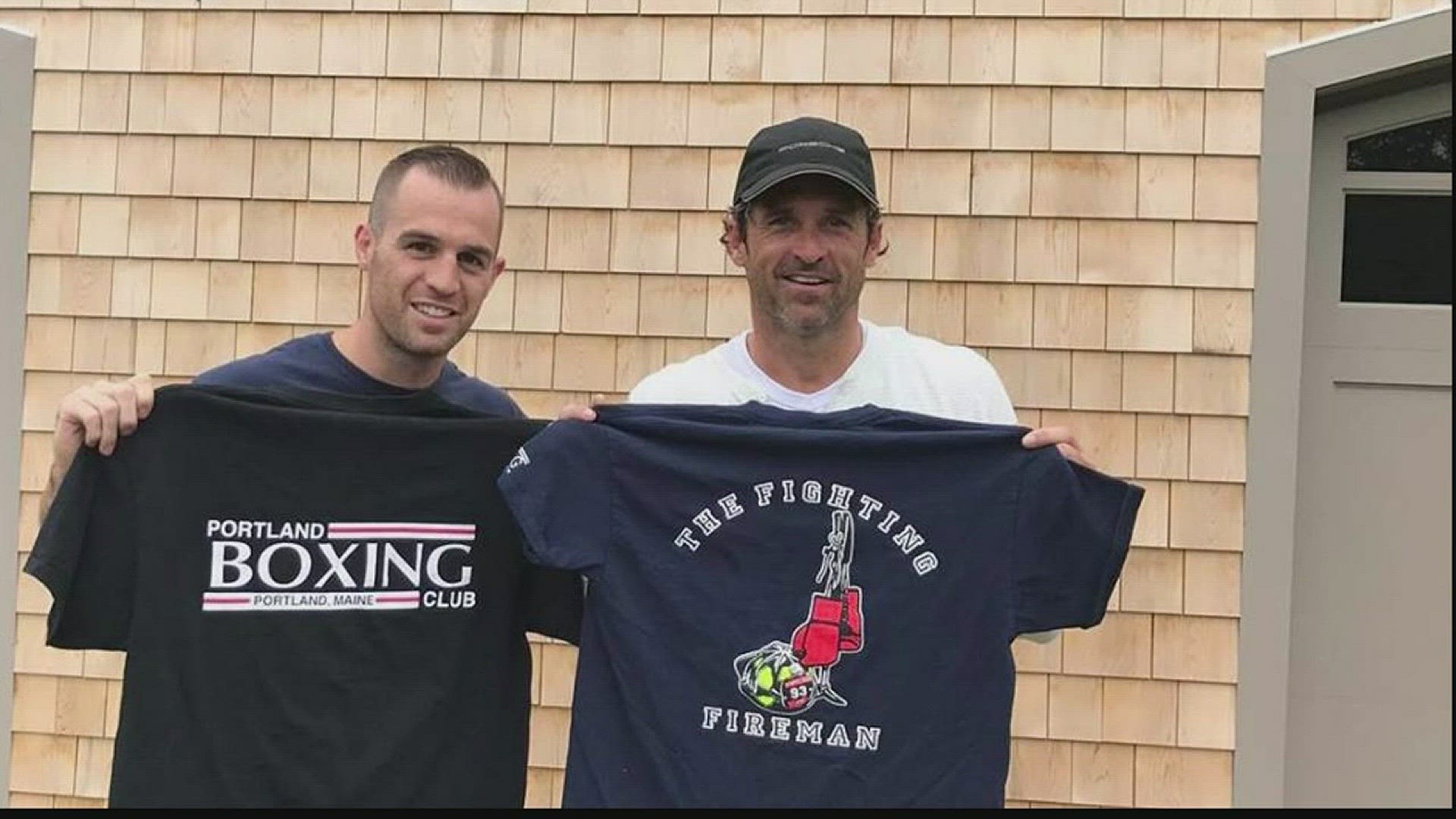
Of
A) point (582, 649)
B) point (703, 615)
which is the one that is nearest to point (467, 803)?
point (582, 649)

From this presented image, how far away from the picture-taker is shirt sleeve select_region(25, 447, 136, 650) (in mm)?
2373

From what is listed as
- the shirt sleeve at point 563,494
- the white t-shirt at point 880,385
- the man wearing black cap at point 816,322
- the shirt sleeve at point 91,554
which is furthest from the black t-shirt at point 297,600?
the man wearing black cap at point 816,322

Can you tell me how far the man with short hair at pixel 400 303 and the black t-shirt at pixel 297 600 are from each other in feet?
0.23

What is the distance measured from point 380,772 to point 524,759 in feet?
0.93

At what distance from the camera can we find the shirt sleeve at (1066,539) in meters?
2.43

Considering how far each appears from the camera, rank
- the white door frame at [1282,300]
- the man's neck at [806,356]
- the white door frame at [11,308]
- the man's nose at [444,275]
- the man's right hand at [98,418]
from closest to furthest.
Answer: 1. the man's right hand at [98,418]
2. the man's nose at [444,275]
3. the man's neck at [806,356]
4. the white door frame at [1282,300]
5. the white door frame at [11,308]

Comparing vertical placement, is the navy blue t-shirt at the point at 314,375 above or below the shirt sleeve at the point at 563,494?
above

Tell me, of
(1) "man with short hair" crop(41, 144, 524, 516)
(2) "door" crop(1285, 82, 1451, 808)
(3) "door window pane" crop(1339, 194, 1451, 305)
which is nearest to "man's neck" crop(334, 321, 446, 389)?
(1) "man with short hair" crop(41, 144, 524, 516)

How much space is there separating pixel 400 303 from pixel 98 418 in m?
0.58

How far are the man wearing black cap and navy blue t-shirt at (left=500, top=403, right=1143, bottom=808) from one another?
0.16 m

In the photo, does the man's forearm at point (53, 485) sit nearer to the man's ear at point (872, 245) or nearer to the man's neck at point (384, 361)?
the man's neck at point (384, 361)

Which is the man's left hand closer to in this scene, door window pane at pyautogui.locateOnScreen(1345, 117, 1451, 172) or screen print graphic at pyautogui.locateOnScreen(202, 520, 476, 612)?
screen print graphic at pyautogui.locateOnScreen(202, 520, 476, 612)

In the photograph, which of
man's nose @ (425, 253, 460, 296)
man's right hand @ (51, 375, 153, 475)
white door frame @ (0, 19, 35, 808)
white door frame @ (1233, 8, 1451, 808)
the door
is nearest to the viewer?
man's right hand @ (51, 375, 153, 475)

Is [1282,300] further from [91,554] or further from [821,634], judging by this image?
[91,554]
